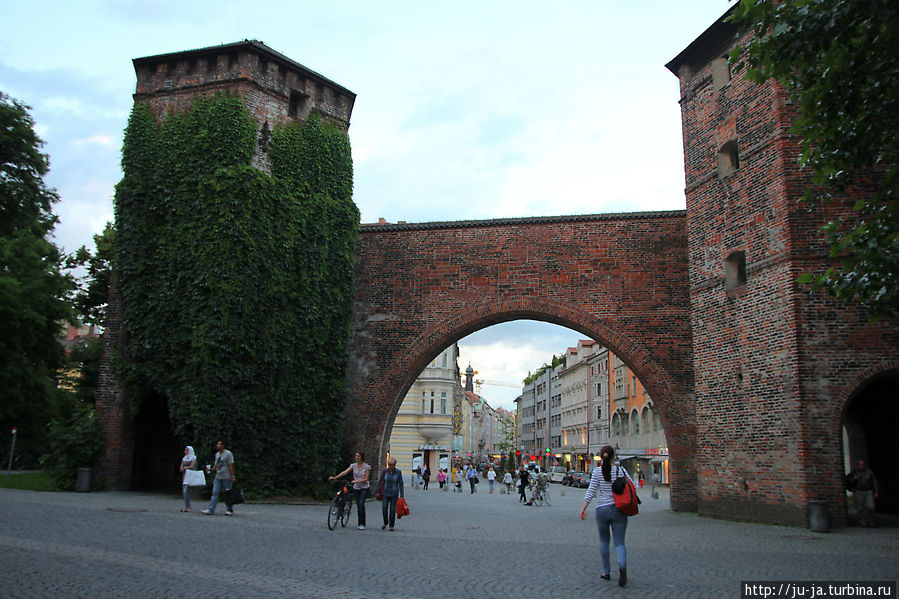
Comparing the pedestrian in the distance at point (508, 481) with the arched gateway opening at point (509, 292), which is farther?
the pedestrian in the distance at point (508, 481)

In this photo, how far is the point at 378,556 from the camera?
9.60m

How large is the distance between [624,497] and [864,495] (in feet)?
31.2

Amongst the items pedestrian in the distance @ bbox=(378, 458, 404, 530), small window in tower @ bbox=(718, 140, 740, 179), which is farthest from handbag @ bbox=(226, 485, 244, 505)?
small window in tower @ bbox=(718, 140, 740, 179)

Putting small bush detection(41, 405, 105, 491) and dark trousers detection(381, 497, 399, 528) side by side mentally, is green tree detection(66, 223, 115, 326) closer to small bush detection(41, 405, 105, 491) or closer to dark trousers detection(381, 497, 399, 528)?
small bush detection(41, 405, 105, 491)

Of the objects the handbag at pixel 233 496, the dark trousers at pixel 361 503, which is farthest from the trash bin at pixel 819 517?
the handbag at pixel 233 496

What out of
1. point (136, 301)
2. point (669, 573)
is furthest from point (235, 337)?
point (669, 573)

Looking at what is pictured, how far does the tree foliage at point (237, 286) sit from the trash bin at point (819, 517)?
38.5 feet

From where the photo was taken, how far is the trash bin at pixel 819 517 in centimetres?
1343

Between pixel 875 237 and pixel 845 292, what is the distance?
80 centimetres

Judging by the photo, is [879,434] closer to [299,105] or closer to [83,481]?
[299,105]

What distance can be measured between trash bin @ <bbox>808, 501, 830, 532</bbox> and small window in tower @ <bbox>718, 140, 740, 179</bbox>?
7.89 metres

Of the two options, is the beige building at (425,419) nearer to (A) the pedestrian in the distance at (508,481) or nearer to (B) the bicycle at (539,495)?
(A) the pedestrian in the distance at (508,481)

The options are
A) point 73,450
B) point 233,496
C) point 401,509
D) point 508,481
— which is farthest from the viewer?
point 508,481

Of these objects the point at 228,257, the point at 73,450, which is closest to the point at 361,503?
the point at 228,257
